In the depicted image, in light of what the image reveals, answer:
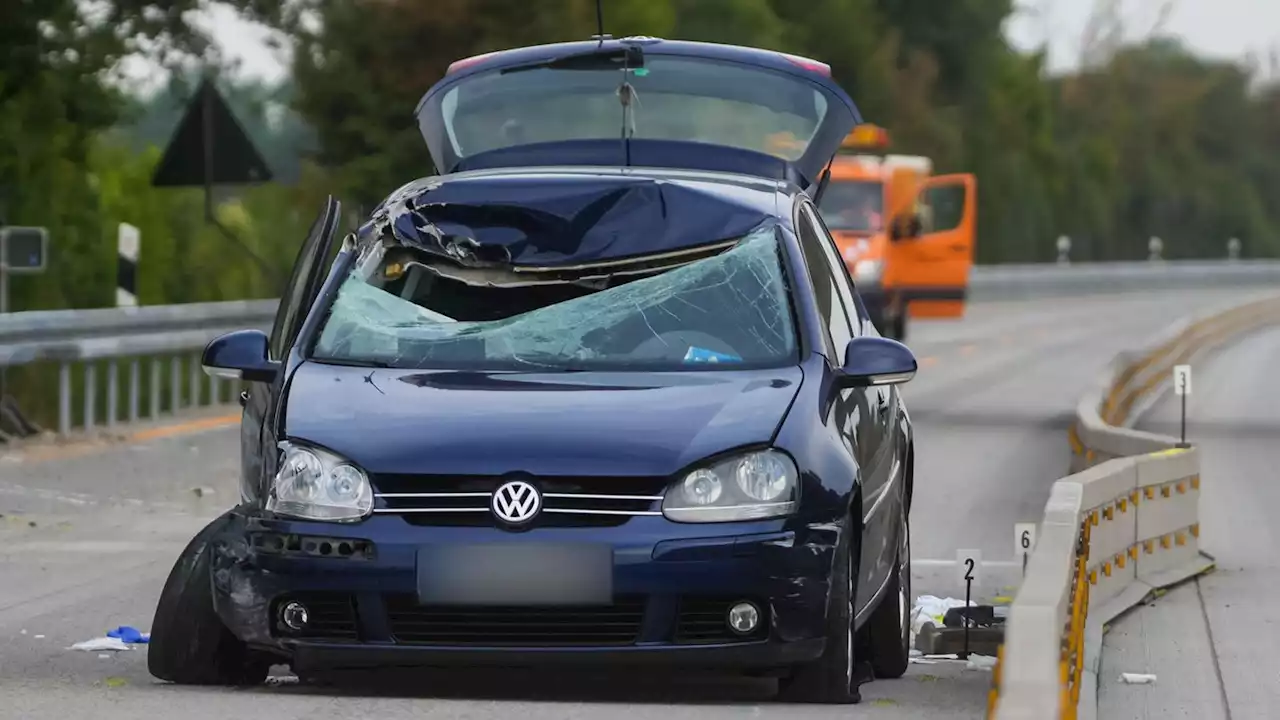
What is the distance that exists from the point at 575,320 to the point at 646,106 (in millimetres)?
2784

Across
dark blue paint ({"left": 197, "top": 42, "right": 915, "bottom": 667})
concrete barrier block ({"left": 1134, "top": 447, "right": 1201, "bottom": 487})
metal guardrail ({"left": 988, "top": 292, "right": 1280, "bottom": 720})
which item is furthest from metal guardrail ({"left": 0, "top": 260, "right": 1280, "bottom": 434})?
dark blue paint ({"left": 197, "top": 42, "right": 915, "bottom": 667})

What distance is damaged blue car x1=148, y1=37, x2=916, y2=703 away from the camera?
7.18 m

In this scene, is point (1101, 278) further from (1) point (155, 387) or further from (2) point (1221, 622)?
(2) point (1221, 622)

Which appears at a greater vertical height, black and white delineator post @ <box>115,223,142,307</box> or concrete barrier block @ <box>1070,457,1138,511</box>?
black and white delineator post @ <box>115,223,142,307</box>

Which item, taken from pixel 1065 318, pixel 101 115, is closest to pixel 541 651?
pixel 101 115

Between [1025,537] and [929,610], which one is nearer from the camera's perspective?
[1025,537]

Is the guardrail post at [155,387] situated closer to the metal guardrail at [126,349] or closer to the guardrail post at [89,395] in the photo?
the metal guardrail at [126,349]

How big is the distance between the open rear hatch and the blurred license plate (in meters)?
3.09

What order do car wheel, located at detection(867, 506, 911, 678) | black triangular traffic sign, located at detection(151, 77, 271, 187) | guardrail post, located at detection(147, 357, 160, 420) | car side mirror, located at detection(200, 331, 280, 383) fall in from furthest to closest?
1. black triangular traffic sign, located at detection(151, 77, 271, 187)
2. guardrail post, located at detection(147, 357, 160, 420)
3. car wheel, located at detection(867, 506, 911, 678)
4. car side mirror, located at detection(200, 331, 280, 383)

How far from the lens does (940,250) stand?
3353 cm

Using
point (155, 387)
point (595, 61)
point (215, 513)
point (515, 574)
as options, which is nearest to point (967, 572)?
point (595, 61)

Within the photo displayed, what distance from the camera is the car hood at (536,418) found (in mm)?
7188

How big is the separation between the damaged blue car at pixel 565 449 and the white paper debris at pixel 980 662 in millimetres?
587

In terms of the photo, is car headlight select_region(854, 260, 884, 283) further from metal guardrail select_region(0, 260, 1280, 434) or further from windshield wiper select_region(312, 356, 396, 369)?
windshield wiper select_region(312, 356, 396, 369)
